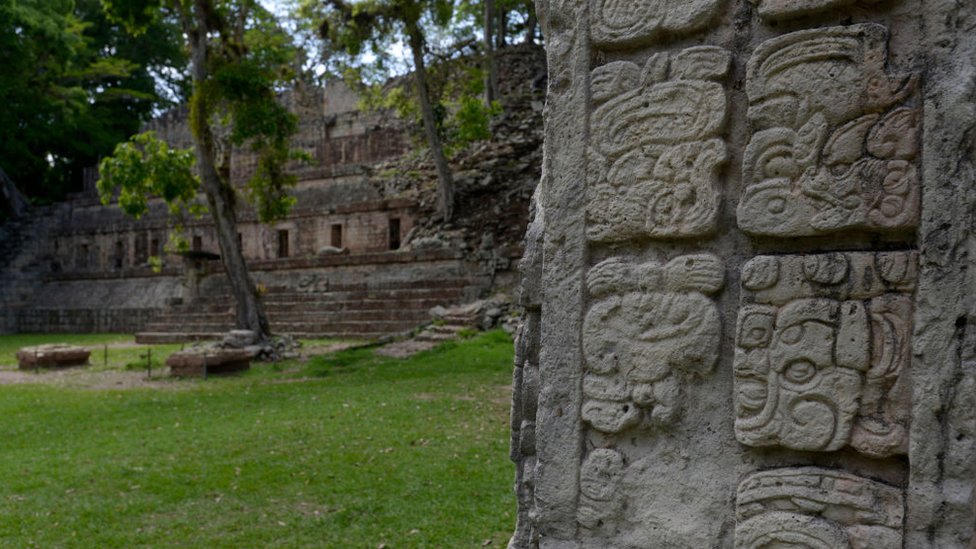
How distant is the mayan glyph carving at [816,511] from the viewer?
1728 millimetres

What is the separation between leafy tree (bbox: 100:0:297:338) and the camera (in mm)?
11438

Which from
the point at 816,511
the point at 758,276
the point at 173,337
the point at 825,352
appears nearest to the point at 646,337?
the point at 758,276

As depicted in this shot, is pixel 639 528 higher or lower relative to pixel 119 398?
higher

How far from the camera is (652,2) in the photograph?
2049mm

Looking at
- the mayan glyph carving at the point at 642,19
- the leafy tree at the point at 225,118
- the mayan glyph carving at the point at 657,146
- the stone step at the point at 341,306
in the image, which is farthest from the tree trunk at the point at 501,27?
the mayan glyph carving at the point at 657,146

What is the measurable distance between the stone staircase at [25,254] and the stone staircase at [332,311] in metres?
9.09

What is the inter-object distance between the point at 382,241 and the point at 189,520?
49.0 ft

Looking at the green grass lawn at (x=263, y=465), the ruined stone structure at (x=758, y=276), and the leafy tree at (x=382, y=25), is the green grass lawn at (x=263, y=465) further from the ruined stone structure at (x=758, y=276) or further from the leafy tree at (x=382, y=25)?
the leafy tree at (x=382, y=25)

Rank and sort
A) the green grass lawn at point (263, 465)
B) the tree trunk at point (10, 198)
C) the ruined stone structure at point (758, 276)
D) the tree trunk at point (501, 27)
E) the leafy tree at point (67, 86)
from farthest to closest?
the tree trunk at point (10, 198), the tree trunk at point (501, 27), the leafy tree at point (67, 86), the green grass lawn at point (263, 465), the ruined stone structure at point (758, 276)

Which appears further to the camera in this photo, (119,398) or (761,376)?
(119,398)

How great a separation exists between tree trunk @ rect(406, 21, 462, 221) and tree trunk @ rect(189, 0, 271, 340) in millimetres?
4410

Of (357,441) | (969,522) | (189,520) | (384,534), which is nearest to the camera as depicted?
(969,522)

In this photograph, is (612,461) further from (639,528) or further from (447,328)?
(447,328)

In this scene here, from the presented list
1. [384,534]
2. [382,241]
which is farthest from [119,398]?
[382,241]
